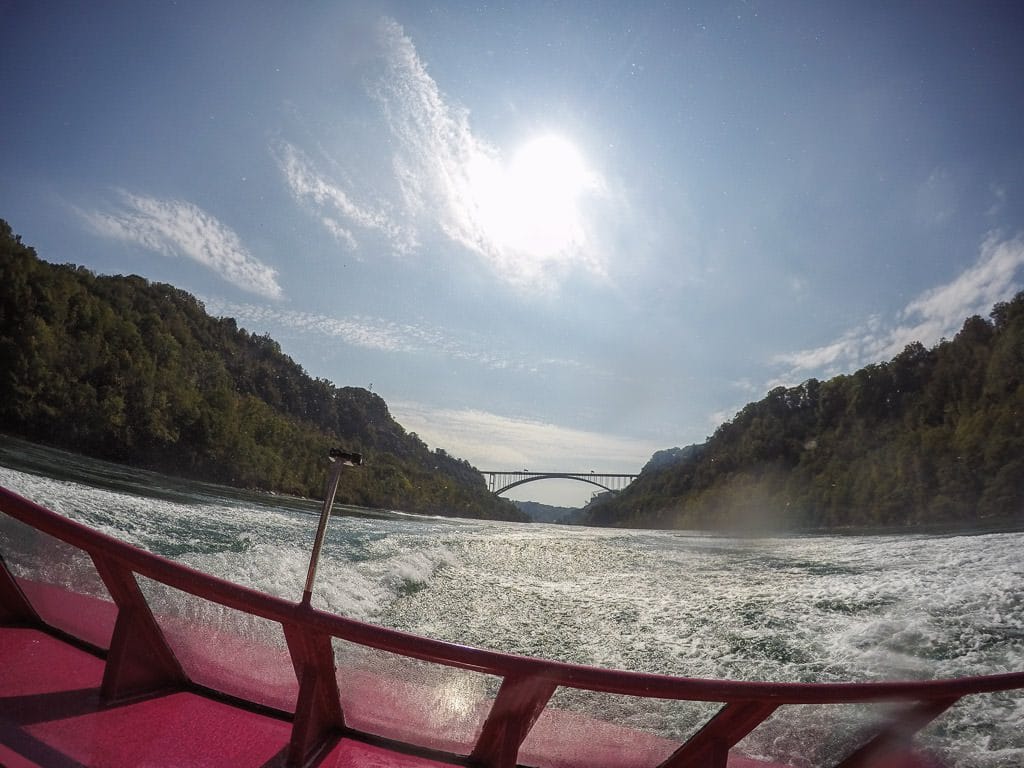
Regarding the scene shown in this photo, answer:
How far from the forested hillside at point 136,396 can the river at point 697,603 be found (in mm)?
24045

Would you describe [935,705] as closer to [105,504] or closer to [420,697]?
[420,697]

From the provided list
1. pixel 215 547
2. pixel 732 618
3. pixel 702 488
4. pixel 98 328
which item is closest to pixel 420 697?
pixel 732 618

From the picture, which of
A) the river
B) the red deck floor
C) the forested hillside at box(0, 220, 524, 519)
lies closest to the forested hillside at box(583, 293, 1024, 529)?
the river

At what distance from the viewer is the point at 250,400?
64.1 meters

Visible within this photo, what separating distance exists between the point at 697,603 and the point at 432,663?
5558 mm

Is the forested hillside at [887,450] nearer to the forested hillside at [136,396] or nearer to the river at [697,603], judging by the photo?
the river at [697,603]

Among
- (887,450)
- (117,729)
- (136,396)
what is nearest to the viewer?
(117,729)

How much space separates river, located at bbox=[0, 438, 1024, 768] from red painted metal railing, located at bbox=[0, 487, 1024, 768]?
76 cm

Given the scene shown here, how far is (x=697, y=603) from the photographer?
651cm

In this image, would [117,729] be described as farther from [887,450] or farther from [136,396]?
[887,450]

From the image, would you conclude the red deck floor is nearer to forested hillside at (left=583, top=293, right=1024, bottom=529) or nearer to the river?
the river

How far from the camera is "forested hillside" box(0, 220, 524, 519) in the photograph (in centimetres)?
3741

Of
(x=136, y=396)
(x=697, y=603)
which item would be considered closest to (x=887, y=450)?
(x=697, y=603)

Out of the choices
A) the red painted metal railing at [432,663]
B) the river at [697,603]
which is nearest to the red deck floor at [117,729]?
the red painted metal railing at [432,663]
